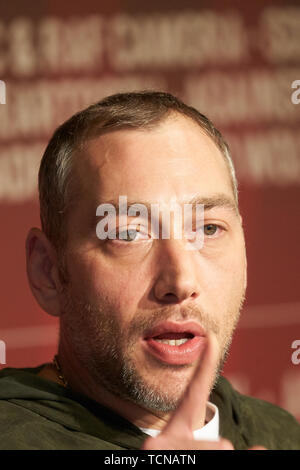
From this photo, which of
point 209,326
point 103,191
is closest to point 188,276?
point 209,326

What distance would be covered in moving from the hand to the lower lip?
0.72 ft

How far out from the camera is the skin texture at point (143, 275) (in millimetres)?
1216

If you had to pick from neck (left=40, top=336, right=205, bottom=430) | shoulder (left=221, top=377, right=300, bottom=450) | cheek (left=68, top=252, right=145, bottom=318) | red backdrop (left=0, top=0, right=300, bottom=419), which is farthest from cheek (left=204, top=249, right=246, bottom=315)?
red backdrop (left=0, top=0, right=300, bottom=419)

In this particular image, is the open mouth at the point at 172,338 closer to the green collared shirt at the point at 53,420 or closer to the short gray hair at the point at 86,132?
the green collared shirt at the point at 53,420

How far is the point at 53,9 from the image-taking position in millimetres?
2520

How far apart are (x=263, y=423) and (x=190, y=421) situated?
747mm

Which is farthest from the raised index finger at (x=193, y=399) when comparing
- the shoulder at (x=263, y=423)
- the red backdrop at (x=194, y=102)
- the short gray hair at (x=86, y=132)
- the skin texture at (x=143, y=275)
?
the red backdrop at (x=194, y=102)

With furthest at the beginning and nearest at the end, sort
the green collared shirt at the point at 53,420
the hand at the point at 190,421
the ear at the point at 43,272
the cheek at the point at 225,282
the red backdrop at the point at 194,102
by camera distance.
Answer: the red backdrop at the point at 194,102
the ear at the point at 43,272
the cheek at the point at 225,282
the green collared shirt at the point at 53,420
the hand at the point at 190,421

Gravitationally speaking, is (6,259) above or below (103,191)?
below

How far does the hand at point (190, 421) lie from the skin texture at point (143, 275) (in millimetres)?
195

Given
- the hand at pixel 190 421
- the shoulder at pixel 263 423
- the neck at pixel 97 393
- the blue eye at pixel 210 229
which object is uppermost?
the blue eye at pixel 210 229

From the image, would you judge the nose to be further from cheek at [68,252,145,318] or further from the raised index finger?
the raised index finger
